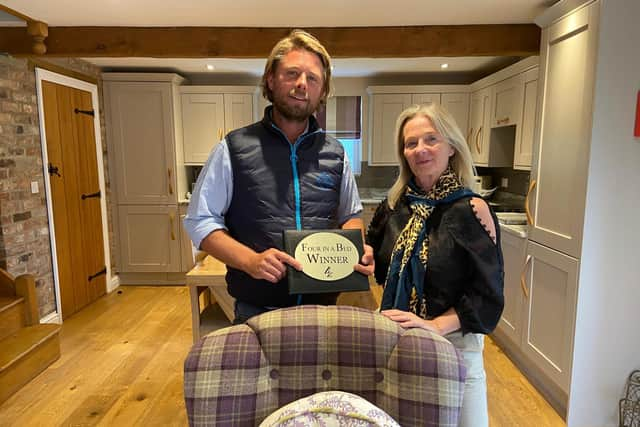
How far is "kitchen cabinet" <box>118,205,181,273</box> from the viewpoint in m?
4.24

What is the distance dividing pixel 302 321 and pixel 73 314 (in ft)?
11.4

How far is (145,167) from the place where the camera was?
13.7 feet

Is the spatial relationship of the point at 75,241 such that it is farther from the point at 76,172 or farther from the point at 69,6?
the point at 69,6

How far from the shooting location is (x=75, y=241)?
364cm

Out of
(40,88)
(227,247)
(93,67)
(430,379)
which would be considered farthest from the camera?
(93,67)

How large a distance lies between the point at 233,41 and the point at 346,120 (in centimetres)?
215

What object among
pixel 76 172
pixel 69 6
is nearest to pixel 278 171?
pixel 69 6

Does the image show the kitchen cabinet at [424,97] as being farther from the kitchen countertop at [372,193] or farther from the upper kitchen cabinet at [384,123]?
the kitchen countertop at [372,193]

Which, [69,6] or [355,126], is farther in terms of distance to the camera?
[355,126]

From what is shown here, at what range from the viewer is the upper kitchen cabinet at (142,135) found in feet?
13.4

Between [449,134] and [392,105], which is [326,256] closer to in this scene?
[449,134]

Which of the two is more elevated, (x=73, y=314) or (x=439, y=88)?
(x=439, y=88)

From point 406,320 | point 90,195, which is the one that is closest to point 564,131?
point 406,320

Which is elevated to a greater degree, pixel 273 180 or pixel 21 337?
pixel 273 180
